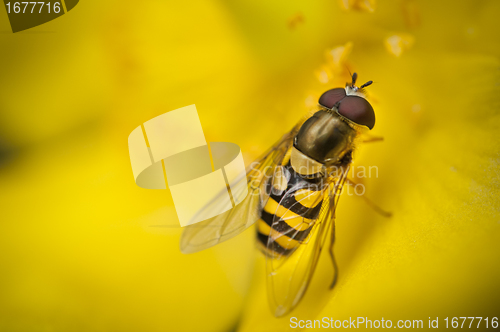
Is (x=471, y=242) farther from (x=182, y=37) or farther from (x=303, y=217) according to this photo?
(x=182, y=37)

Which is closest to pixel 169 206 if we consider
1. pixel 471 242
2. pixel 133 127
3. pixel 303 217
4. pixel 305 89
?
pixel 133 127
